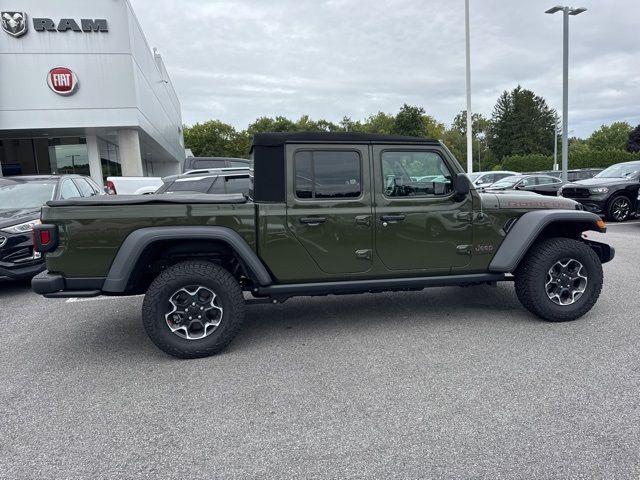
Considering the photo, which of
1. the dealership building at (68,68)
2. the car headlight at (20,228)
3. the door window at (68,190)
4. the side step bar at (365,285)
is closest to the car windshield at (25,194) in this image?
the door window at (68,190)

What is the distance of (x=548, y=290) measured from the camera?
181 inches

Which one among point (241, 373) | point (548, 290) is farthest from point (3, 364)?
point (548, 290)

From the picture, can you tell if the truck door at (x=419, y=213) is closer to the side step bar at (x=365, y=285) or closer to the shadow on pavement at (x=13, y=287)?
the side step bar at (x=365, y=285)

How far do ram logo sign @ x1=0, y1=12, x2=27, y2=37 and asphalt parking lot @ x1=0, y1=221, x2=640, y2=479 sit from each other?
62.3 ft

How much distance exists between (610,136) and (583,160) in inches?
2903

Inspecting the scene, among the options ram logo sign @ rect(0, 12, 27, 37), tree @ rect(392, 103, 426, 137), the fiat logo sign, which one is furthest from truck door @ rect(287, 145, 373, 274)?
tree @ rect(392, 103, 426, 137)

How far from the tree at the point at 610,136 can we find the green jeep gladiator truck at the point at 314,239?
360ft

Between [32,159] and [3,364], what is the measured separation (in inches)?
970

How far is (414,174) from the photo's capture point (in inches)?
175

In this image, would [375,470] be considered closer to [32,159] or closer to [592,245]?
[592,245]

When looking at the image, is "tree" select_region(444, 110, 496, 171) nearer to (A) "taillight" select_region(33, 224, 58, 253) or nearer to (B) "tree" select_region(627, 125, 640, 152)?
(B) "tree" select_region(627, 125, 640, 152)

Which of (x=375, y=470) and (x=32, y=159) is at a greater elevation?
(x=32, y=159)

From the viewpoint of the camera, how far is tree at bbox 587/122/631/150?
320 feet

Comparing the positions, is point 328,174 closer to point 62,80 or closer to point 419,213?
point 419,213
